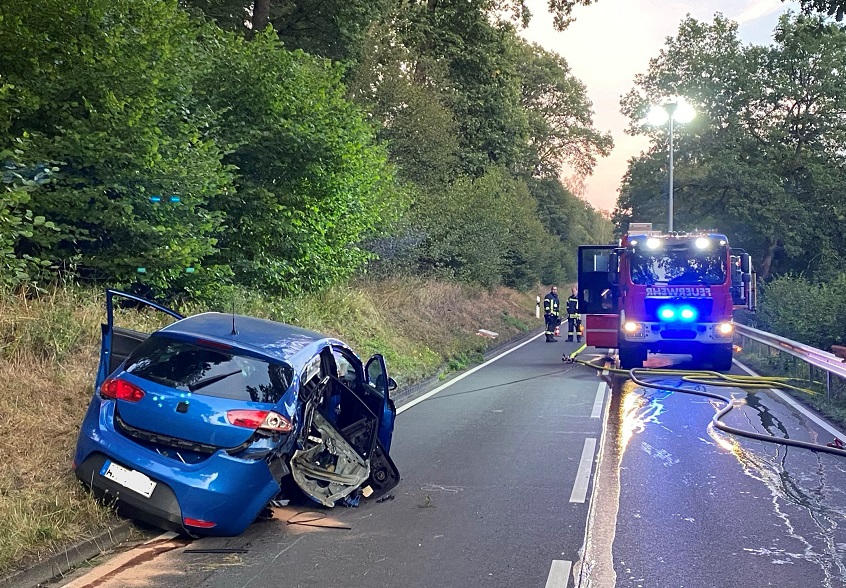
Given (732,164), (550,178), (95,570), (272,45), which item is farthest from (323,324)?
(550,178)

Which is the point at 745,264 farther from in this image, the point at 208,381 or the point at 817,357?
the point at 208,381

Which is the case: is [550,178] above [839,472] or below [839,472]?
above

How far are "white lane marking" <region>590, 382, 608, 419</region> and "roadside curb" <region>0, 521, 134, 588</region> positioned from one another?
7618 mm

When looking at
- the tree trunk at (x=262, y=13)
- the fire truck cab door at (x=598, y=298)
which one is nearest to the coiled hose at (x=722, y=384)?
the fire truck cab door at (x=598, y=298)

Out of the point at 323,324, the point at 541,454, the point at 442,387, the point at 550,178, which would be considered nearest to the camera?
the point at 541,454

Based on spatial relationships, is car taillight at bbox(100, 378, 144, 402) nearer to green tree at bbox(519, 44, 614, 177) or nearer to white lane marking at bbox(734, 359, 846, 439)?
white lane marking at bbox(734, 359, 846, 439)

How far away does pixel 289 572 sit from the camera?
5.40 metres

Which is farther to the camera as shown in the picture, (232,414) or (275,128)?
(275,128)

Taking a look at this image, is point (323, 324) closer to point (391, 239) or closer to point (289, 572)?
point (391, 239)

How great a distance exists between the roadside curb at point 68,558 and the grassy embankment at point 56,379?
7cm

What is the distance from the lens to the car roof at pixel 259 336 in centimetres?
650

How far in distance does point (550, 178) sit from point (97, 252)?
186ft

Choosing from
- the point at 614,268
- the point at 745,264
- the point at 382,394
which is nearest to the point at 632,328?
the point at 614,268

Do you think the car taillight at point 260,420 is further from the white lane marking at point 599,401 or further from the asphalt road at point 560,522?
the white lane marking at point 599,401
